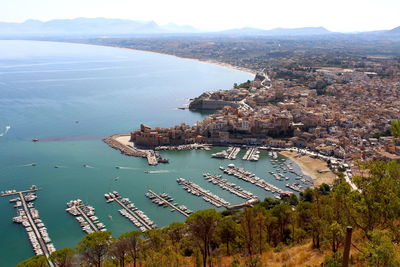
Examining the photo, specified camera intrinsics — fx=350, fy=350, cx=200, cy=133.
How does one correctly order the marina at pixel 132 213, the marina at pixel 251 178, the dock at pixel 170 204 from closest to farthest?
the marina at pixel 132 213 < the dock at pixel 170 204 < the marina at pixel 251 178

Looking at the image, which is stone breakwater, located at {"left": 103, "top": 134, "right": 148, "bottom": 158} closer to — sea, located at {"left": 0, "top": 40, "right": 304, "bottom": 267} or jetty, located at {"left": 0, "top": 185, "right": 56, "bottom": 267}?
sea, located at {"left": 0, "top": 40, "right": 304, "bottom": 267}

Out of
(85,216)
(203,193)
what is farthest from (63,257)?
(203,193)

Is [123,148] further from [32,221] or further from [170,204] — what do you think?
[32,221]

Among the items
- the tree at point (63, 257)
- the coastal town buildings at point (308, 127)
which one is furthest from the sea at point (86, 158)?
the tree at point (63, 257)

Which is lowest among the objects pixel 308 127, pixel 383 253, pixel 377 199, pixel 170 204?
pixel 170 204

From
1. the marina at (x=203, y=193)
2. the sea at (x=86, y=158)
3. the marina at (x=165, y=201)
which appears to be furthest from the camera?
the marina at (x=203, y=193)

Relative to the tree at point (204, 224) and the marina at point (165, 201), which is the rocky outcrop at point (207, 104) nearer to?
the marina at point (165, 201)

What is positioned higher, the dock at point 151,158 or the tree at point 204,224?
the tree at point 204,224
